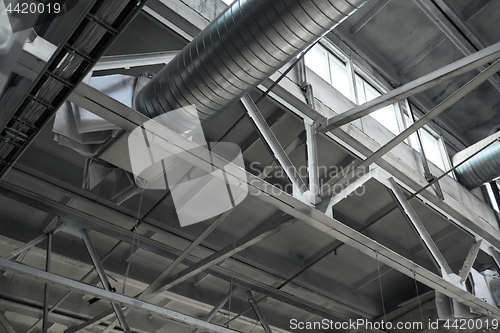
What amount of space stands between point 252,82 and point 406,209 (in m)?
4.55

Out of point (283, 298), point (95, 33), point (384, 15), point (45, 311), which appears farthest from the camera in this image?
point (384, 15)

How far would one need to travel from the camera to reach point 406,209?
812 cm

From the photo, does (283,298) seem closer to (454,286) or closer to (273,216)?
(273,216)

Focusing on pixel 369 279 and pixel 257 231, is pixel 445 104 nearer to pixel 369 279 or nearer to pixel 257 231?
pixel 257 231

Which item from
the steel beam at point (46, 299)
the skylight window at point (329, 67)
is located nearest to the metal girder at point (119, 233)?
the steel beam at point (46, 299)

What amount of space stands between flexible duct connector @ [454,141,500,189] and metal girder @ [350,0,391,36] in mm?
4534

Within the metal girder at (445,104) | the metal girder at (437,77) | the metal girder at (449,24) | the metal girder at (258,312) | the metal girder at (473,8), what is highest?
the metal girder at (473,8)

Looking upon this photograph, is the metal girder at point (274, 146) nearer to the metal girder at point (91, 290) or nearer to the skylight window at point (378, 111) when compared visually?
the metal girder at point (91, 290)

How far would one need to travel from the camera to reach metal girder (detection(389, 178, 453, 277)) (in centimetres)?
803

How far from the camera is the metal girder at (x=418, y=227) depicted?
803 cm

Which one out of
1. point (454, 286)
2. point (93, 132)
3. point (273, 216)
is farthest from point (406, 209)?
point (93, 132)

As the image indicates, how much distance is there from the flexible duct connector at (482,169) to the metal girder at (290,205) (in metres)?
3.76

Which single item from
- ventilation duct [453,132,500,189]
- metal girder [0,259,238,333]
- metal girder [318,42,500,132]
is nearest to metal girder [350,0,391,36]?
ventilation duct [453,132,500,189]

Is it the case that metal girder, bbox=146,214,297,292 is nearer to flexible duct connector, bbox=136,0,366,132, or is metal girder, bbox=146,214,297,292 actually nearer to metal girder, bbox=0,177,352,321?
metal girder, bbox=0,177,352,321
